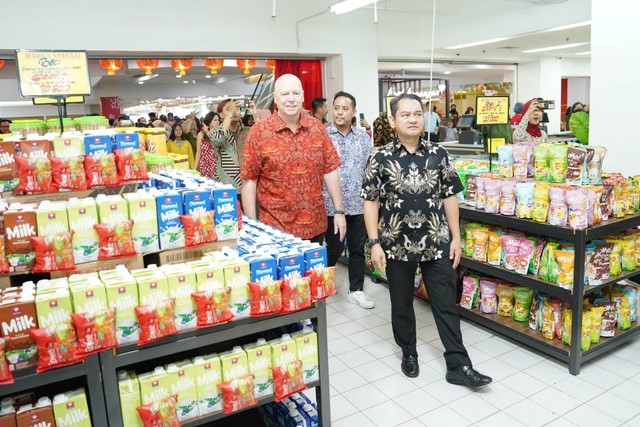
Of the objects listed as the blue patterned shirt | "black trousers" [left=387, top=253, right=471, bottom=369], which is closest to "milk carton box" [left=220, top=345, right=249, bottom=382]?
"black trousers" [left=387, top=253, right=471, bottom=369]

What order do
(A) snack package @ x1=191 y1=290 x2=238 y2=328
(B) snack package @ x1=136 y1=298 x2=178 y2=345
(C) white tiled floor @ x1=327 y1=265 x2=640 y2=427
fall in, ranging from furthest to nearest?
(C) white tiled floor @ x1=327 y1=265 x2=640 y2=427 → (A) snack package @ x1=191 y1=290 x2=238 y2=328 → (B) snack package @ x1=136 y1=298 x2=178 y2=345

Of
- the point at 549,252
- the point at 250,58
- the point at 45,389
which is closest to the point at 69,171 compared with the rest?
the point at 45,389

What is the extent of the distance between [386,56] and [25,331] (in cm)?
908

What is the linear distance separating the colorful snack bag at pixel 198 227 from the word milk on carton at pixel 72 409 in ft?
2.44

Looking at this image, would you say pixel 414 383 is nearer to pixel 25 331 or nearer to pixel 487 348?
pixel 487 348

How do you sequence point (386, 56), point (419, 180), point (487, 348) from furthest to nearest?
point (386, 56) < point (487, 348) < point (419, 180)

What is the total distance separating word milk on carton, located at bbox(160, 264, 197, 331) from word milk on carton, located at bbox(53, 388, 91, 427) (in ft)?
1.44

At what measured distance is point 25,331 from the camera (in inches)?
72.9

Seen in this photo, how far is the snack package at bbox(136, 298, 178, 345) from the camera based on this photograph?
1983mm

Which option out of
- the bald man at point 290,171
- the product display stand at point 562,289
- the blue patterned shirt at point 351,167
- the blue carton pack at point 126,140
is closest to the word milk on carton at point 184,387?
the blue carton pack at point 126,140

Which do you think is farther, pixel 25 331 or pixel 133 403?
pixel 133 403

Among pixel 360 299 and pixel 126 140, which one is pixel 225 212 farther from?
pixel 360 299

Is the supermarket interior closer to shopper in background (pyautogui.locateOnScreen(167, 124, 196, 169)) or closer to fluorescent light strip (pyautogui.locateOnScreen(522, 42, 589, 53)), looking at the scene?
shopper in background (pyautogui.locateOnScreen(167, 124, 196, 169))

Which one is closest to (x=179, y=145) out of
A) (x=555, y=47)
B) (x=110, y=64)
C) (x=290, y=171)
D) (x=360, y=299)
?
(x=110, y=64)
